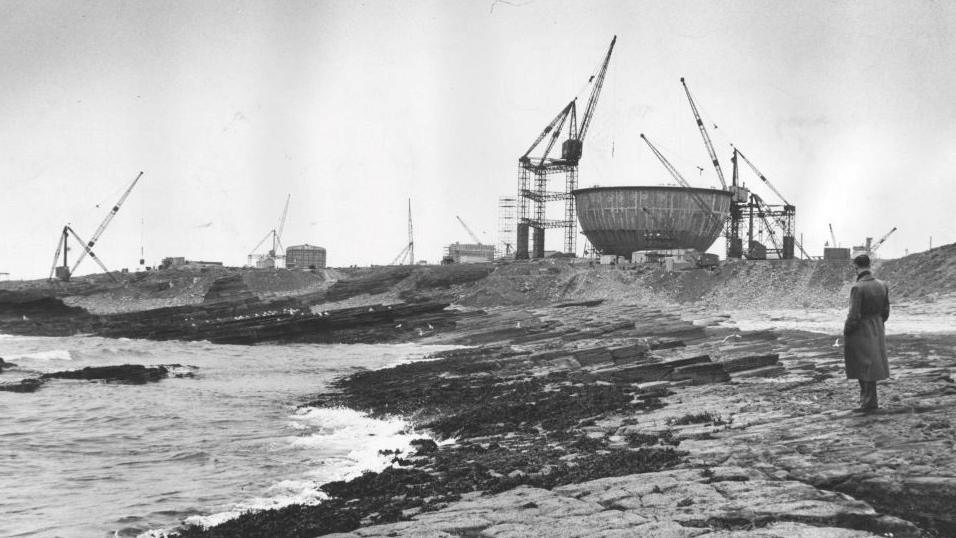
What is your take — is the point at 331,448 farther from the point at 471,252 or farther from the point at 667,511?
→ the point at 471,252

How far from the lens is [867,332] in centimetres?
1221

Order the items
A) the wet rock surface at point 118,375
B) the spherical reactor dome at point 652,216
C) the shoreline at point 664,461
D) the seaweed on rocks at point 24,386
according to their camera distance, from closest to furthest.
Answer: the shoreline at point 664,461, the seaweed on rocks at point 24,386, the wet rock surface at point 118,375, the spherical reactor dome at point 652,216

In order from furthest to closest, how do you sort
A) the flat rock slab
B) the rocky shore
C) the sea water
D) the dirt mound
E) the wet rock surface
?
the dirt mound → the wet rock surface → the sea water → the rocky shore → the flat rock slab

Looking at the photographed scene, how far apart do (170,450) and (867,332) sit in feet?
47.3

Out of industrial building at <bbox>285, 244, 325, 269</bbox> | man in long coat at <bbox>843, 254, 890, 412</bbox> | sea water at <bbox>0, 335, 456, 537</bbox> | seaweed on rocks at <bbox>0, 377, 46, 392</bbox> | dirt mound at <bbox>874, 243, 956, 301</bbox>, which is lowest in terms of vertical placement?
seaweed on rocks at <bbox>0, 377, 46, 392</bbox>

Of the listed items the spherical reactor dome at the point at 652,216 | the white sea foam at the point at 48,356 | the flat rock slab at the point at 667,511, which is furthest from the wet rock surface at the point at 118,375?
the spherical reactor dome at the point at 652,216

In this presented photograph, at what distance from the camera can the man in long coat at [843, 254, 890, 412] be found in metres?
12.0

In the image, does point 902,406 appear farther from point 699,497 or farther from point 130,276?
point 130,276

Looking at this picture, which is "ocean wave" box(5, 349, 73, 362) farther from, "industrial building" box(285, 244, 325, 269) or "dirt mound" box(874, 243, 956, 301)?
"industrial building" box(285, 244, 325, 269)

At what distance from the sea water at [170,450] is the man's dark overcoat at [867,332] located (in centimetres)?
826

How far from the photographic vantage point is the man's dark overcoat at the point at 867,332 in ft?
39.2

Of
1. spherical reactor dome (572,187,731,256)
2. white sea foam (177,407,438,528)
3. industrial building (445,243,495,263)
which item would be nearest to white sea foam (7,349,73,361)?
white sea foam (177,407,438,528)

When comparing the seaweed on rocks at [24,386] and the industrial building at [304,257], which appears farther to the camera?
the industrial building at [304,257]

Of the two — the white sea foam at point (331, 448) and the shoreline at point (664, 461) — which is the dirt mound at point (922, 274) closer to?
the shoreline at point (664, 461)
